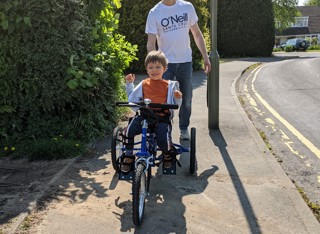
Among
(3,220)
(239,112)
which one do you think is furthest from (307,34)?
(3,220)

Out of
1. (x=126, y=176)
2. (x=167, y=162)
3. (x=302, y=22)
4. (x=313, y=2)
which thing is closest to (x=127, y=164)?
(x=126, y=176)

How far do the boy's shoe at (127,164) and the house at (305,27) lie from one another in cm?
7679

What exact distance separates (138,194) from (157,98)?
4.00ft

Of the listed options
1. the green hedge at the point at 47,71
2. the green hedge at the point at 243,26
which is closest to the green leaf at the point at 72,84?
the green hedge at the point at 47,71

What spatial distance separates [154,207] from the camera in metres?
3.74

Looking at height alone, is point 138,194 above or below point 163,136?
below

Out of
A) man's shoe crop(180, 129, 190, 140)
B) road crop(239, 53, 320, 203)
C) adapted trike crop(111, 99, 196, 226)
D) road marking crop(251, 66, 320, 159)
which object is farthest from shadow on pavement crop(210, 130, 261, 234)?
road marking crop(251, 66, 320, 159)

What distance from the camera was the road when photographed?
4.87 m

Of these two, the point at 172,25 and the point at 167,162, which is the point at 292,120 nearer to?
the point at 172,25

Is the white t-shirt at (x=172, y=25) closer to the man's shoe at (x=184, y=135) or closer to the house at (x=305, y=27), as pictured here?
the man's shoe at (x=184, y=135)

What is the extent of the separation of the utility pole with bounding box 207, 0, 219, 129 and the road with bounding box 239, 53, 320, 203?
0.86 m

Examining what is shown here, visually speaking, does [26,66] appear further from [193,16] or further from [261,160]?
[261,160]

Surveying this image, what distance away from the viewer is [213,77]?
613cm

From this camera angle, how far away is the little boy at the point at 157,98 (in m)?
3.98
